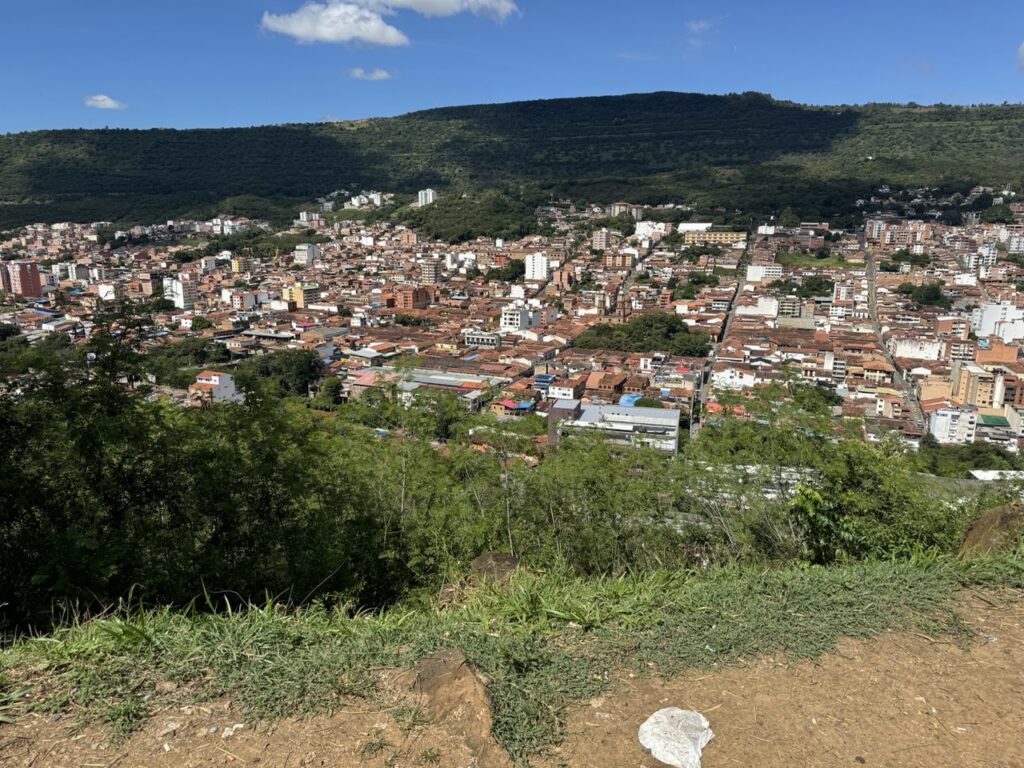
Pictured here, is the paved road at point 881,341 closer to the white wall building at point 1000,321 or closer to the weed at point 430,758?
the white wall building at point 1000,321

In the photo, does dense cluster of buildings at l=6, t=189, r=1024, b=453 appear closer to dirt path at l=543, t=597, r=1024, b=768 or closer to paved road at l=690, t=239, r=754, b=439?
paved road at l=690, t=239, r=754, b=439

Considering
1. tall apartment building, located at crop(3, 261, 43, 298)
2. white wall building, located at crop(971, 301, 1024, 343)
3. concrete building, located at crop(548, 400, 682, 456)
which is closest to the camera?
concrete building, located at crop(548, 400, 682, 456)

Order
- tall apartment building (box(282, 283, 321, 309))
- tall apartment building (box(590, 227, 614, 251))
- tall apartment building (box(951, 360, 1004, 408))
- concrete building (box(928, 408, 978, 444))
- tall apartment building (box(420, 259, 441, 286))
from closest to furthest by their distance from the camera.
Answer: concrete building (box(928, 408, 978, 444)), tall apartment building (box(951, 360, 1004, 408)), tall apartment building (box(282, 283, 321, 309)), tall apartment building (box(420, 259, 441, 286)), tall apartment building (box(590, 227, 614, 251))

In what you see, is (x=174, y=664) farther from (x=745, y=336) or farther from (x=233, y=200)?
(x=233, y=200)

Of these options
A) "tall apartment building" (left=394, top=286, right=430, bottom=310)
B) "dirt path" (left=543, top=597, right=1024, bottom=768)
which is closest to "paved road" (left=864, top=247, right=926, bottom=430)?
"dirt path" (left=543, top=597, right=1024, bottom=768)

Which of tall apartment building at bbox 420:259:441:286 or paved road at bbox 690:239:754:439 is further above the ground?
tall apartment building at bbox 420:259:441:286

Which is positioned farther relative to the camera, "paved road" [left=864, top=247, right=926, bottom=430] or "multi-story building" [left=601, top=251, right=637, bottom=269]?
"multi-story building" [left=601, top=251, right=637, bottom=269]

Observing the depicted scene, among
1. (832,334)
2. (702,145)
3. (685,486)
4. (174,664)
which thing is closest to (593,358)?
(832,334)
